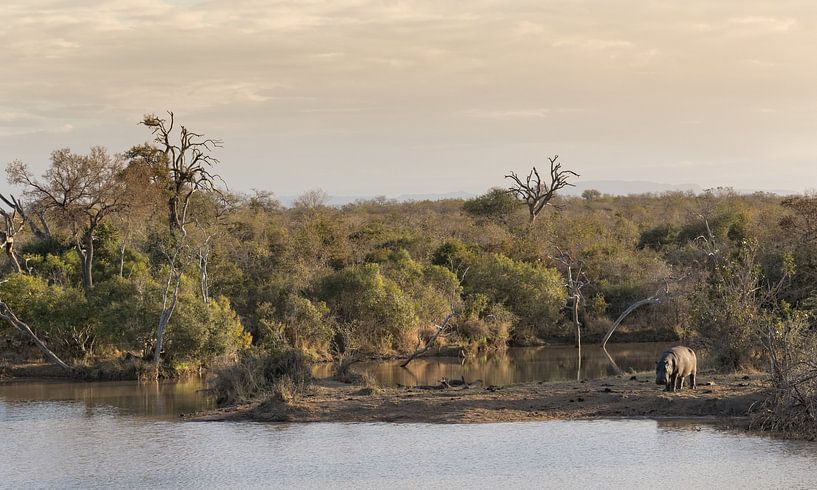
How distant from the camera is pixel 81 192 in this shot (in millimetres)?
39938

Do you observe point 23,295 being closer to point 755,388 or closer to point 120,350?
point 120,350

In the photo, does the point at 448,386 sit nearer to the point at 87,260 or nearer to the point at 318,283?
the point at 318,283

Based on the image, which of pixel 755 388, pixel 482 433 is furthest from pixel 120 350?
pixel 755 388

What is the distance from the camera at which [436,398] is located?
2512cm

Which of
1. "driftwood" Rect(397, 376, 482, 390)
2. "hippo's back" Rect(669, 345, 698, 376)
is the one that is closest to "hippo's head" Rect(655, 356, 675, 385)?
"hippo's back" Rect(669, 345, 698, 376)

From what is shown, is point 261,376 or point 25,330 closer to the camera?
point 261,376

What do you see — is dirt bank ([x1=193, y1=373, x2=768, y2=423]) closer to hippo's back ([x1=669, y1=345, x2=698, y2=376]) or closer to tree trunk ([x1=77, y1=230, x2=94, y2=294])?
hippo's back ([x1=669, y1=345, x2=698, y2=376])

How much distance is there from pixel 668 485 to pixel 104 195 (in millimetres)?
29435

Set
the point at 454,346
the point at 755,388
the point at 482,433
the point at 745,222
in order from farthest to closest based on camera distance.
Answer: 1. the point at 745,222
2. the point at 454,346
3. the point at 755,388
4. the point at 482,433

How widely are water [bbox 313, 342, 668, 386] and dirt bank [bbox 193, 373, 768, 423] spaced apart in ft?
14.3

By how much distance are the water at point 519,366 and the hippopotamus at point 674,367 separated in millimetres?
6743

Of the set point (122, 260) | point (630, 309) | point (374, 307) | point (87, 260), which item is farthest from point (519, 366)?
point (87, 260)

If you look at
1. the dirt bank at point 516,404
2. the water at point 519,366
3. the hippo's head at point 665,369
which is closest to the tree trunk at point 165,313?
the water at point 519,366

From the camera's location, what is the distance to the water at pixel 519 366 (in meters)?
31.9
